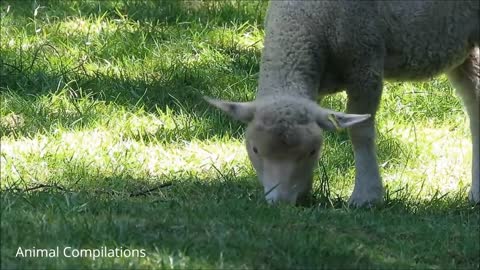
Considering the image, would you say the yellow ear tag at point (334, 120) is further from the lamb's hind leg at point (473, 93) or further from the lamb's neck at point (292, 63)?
the lamb's hind leg at point (473, 93)

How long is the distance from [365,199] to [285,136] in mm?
1002

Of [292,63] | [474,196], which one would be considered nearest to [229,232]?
[292,63]

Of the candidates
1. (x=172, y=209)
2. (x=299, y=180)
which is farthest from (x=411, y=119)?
(x=172, y=209)

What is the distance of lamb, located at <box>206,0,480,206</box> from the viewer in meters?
6.55

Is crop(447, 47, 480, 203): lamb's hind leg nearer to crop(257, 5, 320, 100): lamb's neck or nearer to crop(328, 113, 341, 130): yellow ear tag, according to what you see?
crop(257, 5, 320, 100): lamb's neck

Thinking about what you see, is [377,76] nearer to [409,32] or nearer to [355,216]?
[409,32]

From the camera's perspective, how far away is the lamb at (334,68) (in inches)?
258

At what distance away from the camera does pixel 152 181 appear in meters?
7.64

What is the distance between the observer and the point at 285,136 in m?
6.48

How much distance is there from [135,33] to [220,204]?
13.3 ft

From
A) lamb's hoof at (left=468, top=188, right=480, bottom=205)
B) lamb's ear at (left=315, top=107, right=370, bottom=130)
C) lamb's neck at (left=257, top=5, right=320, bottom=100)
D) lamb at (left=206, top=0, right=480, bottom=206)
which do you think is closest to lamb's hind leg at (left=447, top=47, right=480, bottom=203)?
lamb's hoof at (left=468, top=188, right=480, bottom=205)

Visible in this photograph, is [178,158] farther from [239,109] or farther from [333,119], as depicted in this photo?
[333,119]

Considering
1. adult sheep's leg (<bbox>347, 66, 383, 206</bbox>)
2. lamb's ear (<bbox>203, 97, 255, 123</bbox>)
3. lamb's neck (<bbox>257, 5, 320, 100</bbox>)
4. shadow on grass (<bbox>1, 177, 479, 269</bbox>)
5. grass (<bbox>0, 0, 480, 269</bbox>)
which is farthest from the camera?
adult sheep's leg (<bbox>347, 66, 383, 206</bbox>)

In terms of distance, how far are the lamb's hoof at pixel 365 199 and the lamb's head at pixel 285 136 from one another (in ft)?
2.08
